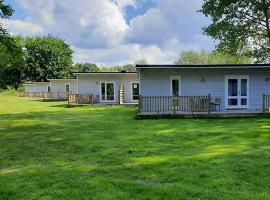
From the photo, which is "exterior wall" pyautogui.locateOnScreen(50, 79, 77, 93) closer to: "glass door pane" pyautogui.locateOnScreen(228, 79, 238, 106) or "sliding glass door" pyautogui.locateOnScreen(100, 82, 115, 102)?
"sliding glass door" pyautogui.locateOnScreen(100, 82, 115, 102)

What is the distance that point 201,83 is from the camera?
23.3 m

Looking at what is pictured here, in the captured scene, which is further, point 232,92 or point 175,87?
point 175,87

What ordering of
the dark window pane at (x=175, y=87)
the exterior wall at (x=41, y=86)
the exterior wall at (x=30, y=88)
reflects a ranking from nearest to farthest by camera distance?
the dark window pane at (x=175, y=87) < the exterior wall at (x=41, y=86) < the exterior wall at (x=30, y=88)

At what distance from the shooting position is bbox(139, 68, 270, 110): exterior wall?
2316cm

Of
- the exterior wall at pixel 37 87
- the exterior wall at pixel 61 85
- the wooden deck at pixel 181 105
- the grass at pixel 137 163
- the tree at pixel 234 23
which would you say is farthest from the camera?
the exterior wall at pixel 37 87

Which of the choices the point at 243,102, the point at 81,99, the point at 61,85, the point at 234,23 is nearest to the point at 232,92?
the point at 243,102

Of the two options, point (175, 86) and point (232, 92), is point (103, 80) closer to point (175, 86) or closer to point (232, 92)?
point (175, 86)

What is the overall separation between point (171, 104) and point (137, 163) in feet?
42.3

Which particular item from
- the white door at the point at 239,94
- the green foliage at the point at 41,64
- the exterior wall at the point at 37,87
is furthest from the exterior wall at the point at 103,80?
the green foliage at the point at 41,64

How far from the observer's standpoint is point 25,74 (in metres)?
75.2

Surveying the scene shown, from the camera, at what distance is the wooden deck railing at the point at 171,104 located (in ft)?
71.5

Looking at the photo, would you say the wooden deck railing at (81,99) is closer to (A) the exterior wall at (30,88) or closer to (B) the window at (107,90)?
(B) the window at (107,90)

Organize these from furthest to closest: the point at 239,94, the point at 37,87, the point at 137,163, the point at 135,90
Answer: the point at 37,87, the point at 135,90, the point at 239,94, the point at 137,163

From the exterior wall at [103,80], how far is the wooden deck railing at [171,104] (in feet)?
46.5
